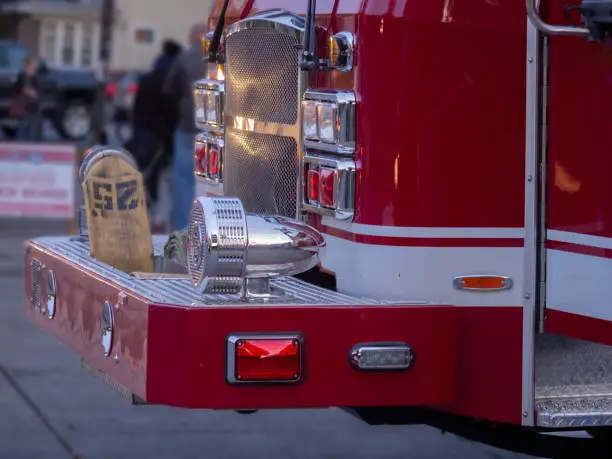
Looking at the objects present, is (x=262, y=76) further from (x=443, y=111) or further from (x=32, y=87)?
(x=32, y=87)

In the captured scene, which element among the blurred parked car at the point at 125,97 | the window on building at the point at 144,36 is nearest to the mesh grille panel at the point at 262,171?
the blurred parked car at the point at 125,97

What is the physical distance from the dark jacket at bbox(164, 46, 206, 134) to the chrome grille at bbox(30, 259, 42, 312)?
5492mm

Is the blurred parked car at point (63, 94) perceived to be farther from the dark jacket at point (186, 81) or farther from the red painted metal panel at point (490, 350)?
the red painted metal panel at point (490, 350)

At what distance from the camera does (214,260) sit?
3.86 m

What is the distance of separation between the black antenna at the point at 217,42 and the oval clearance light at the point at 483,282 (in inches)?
60.3

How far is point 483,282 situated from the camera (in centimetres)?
409

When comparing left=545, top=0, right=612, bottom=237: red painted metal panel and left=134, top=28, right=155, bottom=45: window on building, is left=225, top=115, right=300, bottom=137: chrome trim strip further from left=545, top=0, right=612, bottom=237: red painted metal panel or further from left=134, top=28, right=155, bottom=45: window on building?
left=134, top=28, right=155, bottom=45: window on building

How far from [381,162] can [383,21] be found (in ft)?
1.33

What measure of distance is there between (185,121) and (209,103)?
18.5ft

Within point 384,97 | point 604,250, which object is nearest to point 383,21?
point 384,97

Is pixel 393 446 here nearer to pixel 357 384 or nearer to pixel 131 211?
pixel 131 211

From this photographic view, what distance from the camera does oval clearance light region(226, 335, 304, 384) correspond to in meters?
3.84

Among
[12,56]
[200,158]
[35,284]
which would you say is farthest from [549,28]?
[12,56]

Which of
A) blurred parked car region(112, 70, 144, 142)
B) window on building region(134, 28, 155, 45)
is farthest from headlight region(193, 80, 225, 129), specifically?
window on building region(134, 28, 155, 45)
